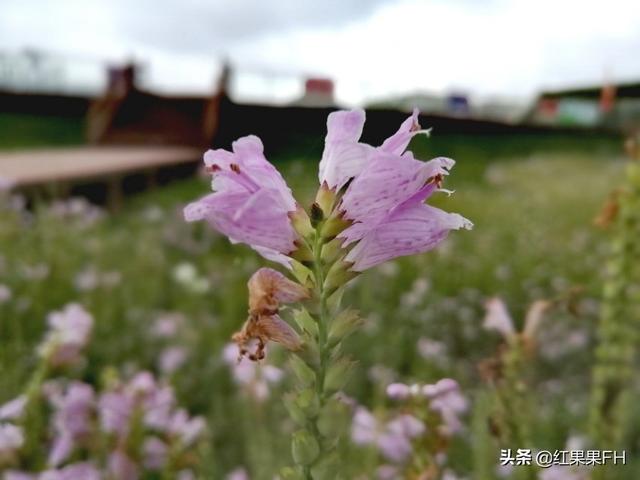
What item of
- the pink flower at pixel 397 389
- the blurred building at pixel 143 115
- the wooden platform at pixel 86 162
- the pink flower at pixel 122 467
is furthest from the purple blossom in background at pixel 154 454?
the blurred building at pixel 143 115

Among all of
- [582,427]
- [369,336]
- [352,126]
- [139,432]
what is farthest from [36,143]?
[352,126]

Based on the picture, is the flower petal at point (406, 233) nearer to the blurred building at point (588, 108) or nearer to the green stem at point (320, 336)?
the green stem at point (320, 336)

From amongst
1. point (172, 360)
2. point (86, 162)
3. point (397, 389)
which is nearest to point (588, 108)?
point (86, 162)

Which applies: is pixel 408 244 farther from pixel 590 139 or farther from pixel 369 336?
pixel 590 139

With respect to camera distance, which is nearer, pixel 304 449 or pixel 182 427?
pixel 304 449

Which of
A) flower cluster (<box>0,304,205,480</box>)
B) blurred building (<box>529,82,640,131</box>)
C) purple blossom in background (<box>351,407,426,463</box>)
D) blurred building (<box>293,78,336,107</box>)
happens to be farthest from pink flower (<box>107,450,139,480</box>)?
blurred building (<box>529,82,640,131</box>)

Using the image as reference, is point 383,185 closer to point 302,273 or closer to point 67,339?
point 302,273

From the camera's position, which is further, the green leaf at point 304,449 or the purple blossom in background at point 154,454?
the purple blossom in background at point 154,454
